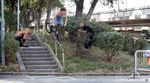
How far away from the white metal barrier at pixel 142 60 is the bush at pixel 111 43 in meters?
3.35

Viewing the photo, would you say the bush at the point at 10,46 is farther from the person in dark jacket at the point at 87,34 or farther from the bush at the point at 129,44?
the bush at the point at 129,44

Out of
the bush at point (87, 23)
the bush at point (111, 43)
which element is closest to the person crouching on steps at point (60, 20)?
the bush at point (87, 23)

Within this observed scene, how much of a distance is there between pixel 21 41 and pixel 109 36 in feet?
14.0

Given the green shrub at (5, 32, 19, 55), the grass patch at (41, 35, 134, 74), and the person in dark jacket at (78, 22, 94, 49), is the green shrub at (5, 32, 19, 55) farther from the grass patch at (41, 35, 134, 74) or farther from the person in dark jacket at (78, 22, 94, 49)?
the person in dark jacket at (78, 22, 94, 49)

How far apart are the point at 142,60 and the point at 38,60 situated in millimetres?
4956

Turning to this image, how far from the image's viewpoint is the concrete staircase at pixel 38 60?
56.1 feet

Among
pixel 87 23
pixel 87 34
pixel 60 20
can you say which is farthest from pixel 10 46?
pixel 87 23

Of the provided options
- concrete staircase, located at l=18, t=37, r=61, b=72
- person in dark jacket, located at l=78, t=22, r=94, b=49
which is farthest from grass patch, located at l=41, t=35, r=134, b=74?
concrete staircase, located at l=18, t=37, r=61, b=72

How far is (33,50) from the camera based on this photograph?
19219mm

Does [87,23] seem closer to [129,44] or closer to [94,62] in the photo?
[129,44]

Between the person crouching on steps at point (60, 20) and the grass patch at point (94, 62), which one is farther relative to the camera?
the person crouching on steps at point (60, 20)

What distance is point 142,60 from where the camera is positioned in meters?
15.2

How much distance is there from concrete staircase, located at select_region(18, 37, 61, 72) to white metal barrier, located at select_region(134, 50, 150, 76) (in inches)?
133

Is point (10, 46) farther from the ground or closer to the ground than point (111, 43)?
farther from the ground
